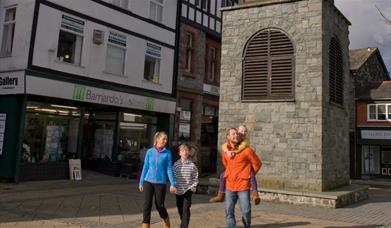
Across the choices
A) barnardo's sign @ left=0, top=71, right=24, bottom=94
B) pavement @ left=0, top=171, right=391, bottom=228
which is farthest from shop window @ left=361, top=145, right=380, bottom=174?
barnardo's sign @ left=0, top=71, right=24, bottom=94

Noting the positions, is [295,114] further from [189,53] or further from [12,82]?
[189,53]

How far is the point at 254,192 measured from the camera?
6.80 metres

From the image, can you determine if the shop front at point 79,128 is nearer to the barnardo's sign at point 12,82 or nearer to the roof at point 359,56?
the barnardo's sign at point 12,82

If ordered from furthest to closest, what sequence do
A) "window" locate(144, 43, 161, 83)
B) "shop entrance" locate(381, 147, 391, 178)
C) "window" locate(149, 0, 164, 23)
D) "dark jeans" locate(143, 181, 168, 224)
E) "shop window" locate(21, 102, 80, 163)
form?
"shop entrance" locate(381, 147, 391, 178) → "window" locate(149, 0, 164, 23) → "window" locate(144, 43, 161, 83) → "shop window" locate(21, 102, 80, 163) → "dark jeans" locate(143, 181, 168, 224)

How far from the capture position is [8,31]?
1557 cm

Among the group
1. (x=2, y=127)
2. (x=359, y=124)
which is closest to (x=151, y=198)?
(x=2, y=127)

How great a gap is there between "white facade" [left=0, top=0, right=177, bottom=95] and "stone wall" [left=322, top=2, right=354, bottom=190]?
8.69m

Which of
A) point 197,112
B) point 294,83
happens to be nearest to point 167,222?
point 294,83

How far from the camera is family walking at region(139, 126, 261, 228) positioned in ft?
22.5

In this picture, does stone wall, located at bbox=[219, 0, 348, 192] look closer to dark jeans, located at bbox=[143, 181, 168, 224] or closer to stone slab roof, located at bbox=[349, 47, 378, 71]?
dark jeans, located at bbox=[143, 181, 168, 224]

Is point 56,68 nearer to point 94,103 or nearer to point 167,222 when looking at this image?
point 94,103

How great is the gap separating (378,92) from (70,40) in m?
23.1

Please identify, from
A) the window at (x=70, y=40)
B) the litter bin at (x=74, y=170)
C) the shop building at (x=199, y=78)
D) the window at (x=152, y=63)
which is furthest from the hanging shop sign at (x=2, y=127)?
the shop building at (x=199, y=78)

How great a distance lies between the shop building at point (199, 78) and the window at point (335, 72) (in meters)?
9.01
